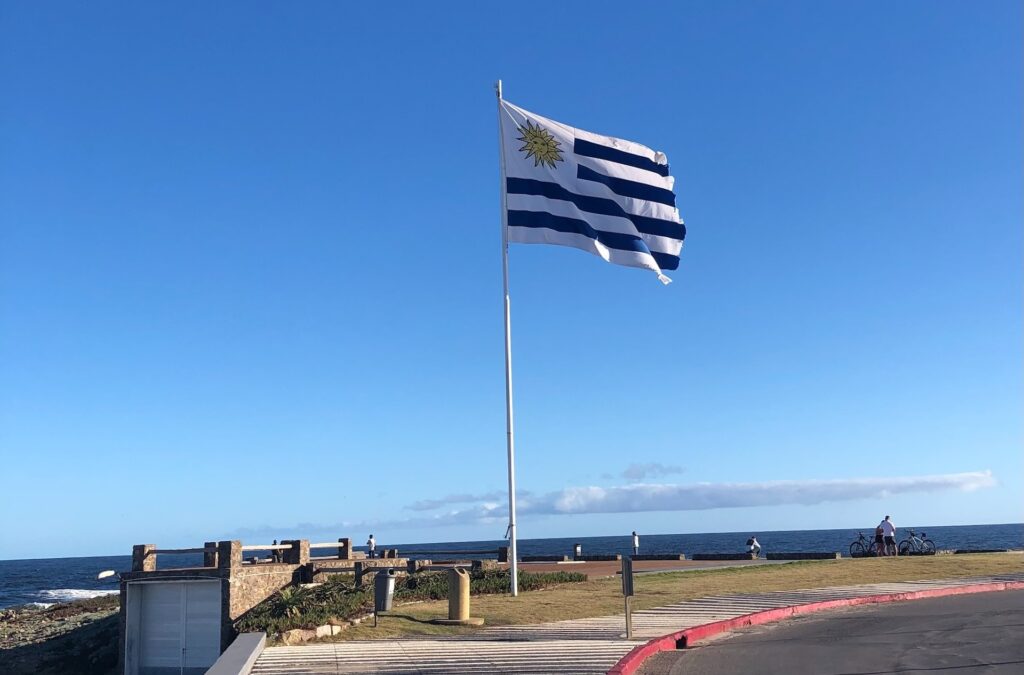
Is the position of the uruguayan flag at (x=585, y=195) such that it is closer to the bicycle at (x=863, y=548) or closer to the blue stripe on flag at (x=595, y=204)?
the blue stripe on flag at (x=595, y=204)

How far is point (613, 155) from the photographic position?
2428 centimetres

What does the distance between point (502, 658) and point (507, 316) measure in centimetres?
1061

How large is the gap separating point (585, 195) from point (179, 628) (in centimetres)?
1428

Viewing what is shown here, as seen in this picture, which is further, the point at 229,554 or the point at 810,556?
the point at 810,556

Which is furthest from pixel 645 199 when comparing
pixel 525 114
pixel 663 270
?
pixel 525 114

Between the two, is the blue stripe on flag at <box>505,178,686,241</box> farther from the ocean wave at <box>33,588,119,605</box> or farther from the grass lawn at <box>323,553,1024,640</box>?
the ocean wave at <box>33,588,119,605</box>

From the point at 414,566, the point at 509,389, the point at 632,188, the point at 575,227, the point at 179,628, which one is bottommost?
the point at 179,628

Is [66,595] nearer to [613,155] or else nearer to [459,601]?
[613,155]

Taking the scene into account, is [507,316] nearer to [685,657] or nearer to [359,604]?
[359,604]

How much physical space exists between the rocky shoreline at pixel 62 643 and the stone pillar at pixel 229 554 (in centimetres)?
615

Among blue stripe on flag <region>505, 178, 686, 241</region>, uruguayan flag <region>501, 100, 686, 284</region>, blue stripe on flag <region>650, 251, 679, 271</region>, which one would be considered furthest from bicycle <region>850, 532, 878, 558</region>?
uruguayan flag <region>501, 100, 686, 284</region>

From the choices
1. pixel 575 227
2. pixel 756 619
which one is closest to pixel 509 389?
pixel 575 227

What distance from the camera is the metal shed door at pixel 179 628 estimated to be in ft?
75.3

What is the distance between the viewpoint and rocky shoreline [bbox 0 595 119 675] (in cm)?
2889
